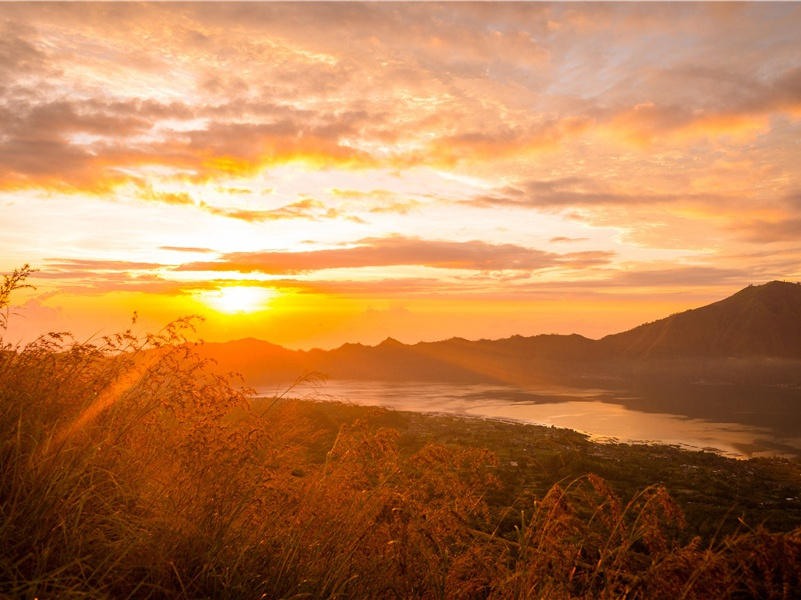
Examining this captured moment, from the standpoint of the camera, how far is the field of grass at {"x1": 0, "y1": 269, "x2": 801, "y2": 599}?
262 centimetres

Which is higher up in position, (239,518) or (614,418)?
(239,518)

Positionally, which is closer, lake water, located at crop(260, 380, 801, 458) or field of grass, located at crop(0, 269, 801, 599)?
field of grass, located at crop(0, 269, 801, 599)

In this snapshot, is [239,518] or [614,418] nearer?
[239,518]

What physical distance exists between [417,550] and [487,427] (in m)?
49.0

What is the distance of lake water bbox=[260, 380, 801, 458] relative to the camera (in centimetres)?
5642

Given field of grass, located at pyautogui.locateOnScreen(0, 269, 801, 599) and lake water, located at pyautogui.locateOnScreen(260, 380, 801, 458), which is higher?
field of grass, located at pyautogui.locateOnScreen(0, 269, 801, 599)

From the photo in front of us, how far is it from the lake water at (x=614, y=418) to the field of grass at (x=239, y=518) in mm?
43227

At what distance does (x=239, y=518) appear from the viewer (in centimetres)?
355

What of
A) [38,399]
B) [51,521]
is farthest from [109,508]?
[38,399]

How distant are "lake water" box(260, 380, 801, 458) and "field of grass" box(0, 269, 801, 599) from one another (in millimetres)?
43227

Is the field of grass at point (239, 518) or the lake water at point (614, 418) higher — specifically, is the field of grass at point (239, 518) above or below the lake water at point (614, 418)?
above

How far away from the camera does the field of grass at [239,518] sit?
103 inches

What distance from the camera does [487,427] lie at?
167 feet

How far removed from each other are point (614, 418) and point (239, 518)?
8462cm
